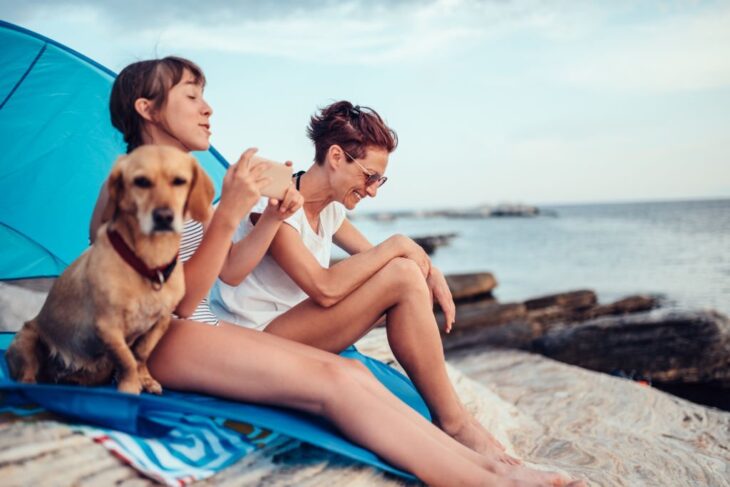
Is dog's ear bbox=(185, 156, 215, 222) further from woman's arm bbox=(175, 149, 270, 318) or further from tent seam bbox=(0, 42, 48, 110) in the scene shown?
tent seam bbox=(0, 42, 48, 110)

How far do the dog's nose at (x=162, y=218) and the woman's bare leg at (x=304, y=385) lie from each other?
0.48m

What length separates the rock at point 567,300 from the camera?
7.90 metres

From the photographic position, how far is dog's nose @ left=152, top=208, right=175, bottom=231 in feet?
5.49

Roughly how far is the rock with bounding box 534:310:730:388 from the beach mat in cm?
449

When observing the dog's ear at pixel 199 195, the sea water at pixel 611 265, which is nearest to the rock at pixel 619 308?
the sea water at pixel 611 265

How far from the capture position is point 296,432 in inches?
79.2

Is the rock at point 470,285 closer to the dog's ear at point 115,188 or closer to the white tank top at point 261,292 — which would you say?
the white tank top at point 261,292

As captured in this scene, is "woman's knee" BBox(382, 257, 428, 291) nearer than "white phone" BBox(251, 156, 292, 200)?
No

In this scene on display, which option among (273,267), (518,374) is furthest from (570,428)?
(273,267)

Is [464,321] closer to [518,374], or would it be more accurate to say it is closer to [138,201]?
[518,374]

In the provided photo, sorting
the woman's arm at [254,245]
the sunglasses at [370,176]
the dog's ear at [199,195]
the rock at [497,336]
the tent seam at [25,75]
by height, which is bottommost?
the rock at [497,336]

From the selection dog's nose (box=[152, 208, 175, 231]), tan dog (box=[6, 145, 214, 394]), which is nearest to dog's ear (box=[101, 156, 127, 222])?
tan dog (box=[6, 145, 214, 394])

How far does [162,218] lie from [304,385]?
75 centimetres

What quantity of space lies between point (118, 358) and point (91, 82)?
7.63 ft
